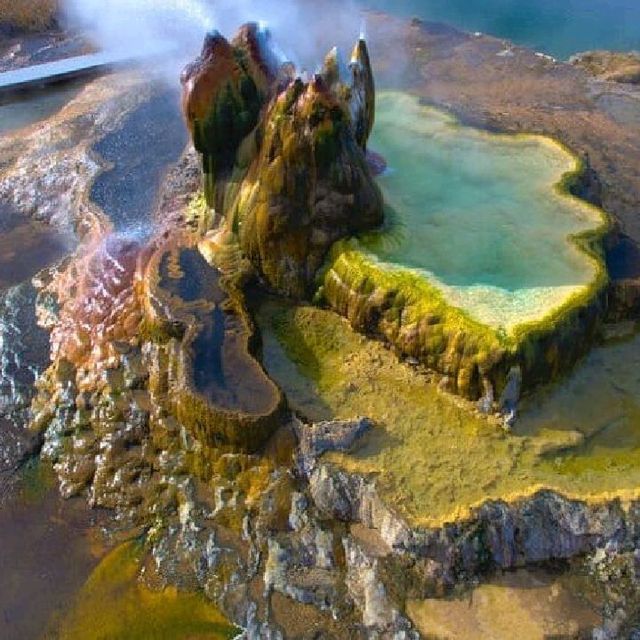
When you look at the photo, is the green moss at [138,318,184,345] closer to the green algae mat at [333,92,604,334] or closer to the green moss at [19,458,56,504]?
the green moss at [19,458,56,504]

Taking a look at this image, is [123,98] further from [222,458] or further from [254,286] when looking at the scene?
[222,458]

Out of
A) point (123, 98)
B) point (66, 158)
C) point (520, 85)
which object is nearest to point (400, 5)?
point (520, 85)

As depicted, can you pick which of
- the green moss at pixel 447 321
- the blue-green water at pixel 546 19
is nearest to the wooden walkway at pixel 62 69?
the blue-green water at pixel 546 19

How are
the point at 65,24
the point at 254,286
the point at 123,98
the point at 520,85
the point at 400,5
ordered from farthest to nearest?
the point at 400,5 < the point at 65,24 < the point at 520,85 < the point at 123,98 < the point at 254,286

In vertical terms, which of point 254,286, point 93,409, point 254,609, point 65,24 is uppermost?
point 65,24

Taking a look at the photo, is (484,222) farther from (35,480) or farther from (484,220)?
→ (35,480)

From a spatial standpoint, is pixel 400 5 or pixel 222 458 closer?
pixel 222 458

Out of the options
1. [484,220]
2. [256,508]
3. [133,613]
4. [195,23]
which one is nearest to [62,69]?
[195,23]
